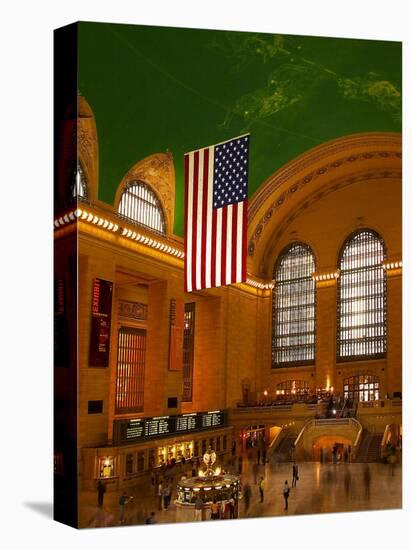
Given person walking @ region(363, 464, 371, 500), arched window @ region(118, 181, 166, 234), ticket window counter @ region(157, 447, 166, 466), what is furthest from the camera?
person walking @ region(363, 464, 371, 500)

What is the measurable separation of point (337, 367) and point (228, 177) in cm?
514

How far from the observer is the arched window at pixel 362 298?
24.0 m

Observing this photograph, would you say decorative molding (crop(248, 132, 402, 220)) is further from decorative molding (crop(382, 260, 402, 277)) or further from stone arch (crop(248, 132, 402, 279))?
decorative molding (crop(382, 260, 402, 277))

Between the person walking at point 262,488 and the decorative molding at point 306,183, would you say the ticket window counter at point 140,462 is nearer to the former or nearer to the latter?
the person walking at point 262,488

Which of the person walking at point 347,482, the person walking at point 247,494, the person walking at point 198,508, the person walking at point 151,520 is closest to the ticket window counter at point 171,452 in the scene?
the person walking at point 198,508

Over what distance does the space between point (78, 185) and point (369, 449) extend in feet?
29.6

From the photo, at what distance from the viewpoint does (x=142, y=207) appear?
21.5 meters

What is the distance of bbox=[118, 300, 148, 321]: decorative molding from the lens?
21359 millimetres

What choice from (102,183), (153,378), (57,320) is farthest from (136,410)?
(102,183)

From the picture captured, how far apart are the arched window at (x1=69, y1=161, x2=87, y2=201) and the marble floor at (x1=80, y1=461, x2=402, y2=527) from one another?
6005mm

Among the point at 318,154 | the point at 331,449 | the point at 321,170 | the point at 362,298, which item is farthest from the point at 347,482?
the point at 318,154

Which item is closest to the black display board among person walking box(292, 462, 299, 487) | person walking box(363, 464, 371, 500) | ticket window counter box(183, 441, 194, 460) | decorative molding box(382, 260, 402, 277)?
ticket window counter box(183, 441, 194, 460)

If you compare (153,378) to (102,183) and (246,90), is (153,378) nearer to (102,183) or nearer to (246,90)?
(102,183)

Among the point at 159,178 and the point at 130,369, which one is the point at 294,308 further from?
the point at 159,178
